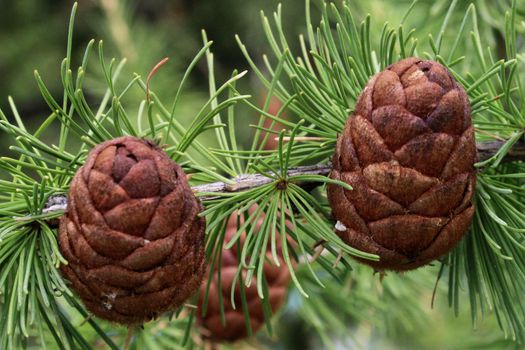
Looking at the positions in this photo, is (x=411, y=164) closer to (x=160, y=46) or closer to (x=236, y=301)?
(x=236, y=301)

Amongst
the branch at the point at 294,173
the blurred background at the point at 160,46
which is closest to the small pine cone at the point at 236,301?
the branch at the point at 294,173

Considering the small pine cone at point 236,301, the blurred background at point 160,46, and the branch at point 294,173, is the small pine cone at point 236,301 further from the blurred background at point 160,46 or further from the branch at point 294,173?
the blurred background at point 160,46

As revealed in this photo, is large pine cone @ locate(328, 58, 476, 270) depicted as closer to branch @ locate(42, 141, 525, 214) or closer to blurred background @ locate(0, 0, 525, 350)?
branch @ locate(42, 141, 525, 214)

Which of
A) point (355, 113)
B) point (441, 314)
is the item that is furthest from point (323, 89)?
point (441, 314)

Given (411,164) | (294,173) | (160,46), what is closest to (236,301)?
(294,173)

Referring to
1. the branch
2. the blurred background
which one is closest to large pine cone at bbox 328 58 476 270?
the branch

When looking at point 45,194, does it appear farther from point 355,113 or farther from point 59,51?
point 59,51
